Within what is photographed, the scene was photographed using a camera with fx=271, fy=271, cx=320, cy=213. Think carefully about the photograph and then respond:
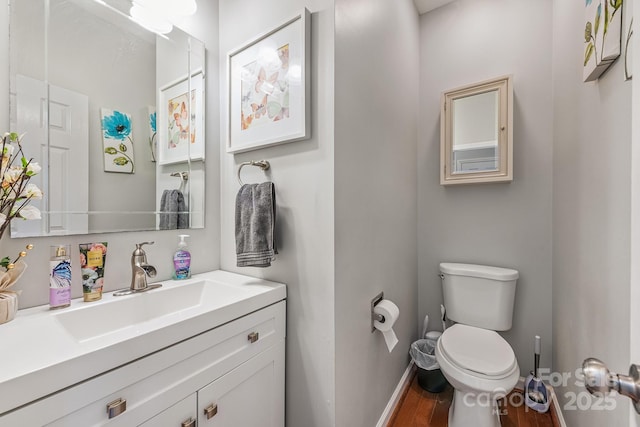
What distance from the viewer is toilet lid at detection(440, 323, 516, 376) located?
4.18 feet

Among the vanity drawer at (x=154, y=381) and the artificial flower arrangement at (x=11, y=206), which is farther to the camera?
the artificial flower arrangement at (x=11, y=206)

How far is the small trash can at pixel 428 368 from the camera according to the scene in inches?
68.7

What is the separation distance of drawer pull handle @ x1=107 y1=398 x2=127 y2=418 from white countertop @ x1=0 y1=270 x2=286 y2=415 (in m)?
0.09

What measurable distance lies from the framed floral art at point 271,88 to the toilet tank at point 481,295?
4.58ft

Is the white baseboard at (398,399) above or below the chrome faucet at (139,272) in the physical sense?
below

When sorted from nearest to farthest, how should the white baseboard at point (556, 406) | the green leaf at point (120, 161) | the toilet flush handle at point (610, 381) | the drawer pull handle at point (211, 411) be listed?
1. the toilet flush handle at point (610, 381)
2. the drawer pull handle at point (211, 411)
3. the green leaf at point (120, 161)
4. the white baseboard at point (556, 406)

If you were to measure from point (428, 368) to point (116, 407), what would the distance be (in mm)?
1698

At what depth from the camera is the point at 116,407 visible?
25.2 inches

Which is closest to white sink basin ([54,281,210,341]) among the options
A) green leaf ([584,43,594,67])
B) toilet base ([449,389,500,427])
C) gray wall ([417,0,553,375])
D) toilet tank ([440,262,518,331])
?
toilet base ([449,389,500,427])

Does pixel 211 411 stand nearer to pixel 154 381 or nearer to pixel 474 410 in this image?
pixel 154 381

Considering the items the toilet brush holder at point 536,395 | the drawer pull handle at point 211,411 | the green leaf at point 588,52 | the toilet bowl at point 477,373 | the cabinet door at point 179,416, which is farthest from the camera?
the toilet brush holder at point 536,395

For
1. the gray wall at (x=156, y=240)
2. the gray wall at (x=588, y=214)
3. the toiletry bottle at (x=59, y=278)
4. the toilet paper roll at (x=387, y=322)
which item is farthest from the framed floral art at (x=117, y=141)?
the gray wall at (x=588, y=214)

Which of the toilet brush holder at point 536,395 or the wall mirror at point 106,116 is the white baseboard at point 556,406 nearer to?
the toilet brush holder at point 536,395

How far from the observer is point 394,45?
160 cm
